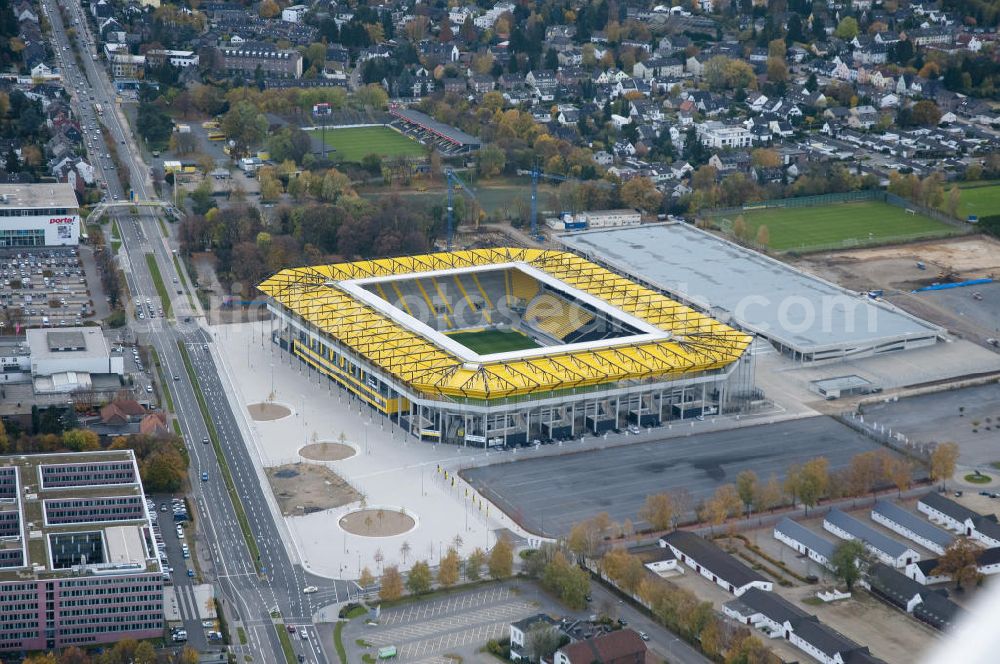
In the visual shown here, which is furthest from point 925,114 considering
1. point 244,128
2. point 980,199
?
point 244,128

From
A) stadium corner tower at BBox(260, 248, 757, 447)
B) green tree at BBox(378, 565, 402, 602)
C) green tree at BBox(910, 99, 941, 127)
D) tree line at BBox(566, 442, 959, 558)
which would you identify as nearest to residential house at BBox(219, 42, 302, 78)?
green tree at BBox(910, 99, 941, 127)

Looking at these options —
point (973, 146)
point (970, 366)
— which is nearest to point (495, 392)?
point (970, 366)

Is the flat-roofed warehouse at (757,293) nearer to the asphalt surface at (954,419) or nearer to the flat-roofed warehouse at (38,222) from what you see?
the asphalt surface at (954,419)

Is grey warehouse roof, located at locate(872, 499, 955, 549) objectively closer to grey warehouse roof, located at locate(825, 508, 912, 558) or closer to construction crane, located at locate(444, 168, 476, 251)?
grey warehouse roof, located at locate(825, 508, 912, 558)

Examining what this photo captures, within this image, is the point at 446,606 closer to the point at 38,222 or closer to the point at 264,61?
the point at 38,222

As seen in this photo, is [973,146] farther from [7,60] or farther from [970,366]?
[7,60]
